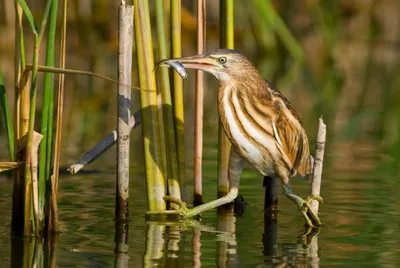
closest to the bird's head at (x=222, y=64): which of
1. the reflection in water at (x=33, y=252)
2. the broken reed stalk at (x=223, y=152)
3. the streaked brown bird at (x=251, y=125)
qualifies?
the streaked brown bird at (x=251, y=125)

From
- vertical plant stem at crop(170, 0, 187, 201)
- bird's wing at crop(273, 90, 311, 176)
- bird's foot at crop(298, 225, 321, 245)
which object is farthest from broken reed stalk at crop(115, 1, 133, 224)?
Answer: bird's foot at crop(298, 225, 321, 245)

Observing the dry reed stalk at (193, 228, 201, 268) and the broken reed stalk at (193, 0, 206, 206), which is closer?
the dry reed stalk at (193, 228, 201, 268)

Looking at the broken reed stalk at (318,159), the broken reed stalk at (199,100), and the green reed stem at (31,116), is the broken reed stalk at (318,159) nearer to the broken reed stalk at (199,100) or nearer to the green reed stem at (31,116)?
the broken reed stalk at (199,100)

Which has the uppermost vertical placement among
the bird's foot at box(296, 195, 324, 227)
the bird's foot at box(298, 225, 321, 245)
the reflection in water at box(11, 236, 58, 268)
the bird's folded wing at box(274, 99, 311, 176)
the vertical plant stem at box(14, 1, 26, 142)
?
the vertical plant stem at box(14, 1, 26, 142)

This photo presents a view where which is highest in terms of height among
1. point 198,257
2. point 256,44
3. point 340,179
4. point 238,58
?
point 256,44

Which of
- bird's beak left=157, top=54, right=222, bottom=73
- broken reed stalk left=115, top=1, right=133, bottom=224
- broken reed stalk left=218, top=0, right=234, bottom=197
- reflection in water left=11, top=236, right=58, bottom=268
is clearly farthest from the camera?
broken reed stalk left=218, top=0, right=234, bottom=197

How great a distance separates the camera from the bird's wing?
5.65 meters

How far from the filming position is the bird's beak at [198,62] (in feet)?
17.3

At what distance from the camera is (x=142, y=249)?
4926mm

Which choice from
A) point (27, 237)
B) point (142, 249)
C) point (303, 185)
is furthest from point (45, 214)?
point (303, 185)

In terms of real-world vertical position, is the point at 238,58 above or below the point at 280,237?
above

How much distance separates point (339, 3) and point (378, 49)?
966mm

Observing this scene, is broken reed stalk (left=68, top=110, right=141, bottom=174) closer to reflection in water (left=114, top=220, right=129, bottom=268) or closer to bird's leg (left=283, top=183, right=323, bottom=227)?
reflection in water (left=114, top=220, right=129, bottom=268)

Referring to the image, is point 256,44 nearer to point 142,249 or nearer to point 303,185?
point 303,185
